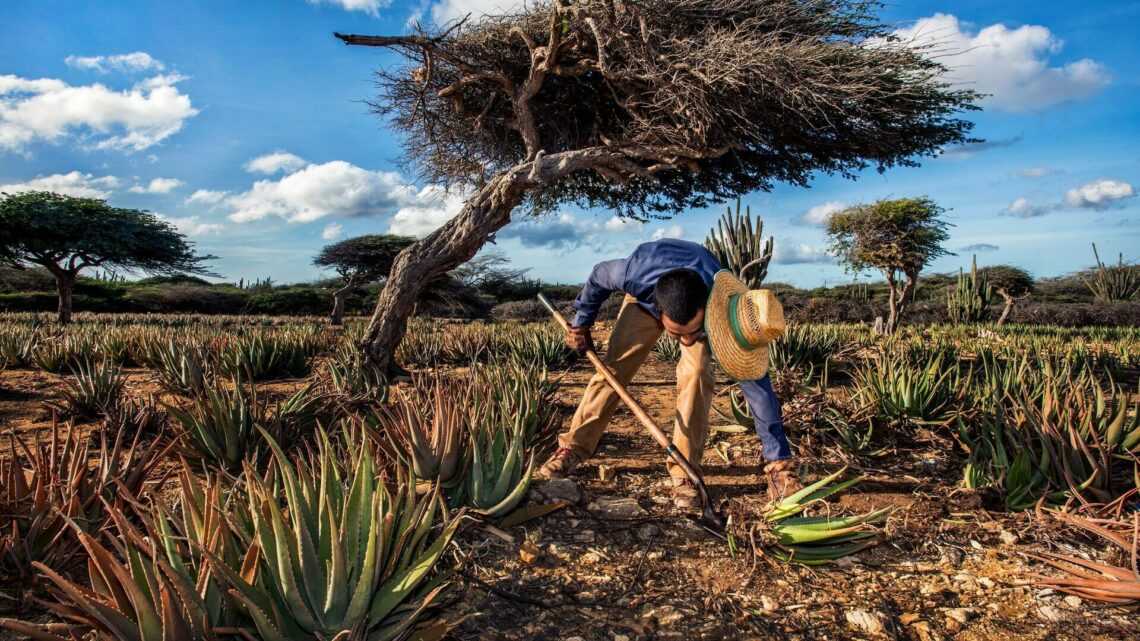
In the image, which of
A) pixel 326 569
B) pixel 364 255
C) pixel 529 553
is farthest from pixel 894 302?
pixel 364 255

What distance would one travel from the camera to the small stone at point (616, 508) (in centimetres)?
339

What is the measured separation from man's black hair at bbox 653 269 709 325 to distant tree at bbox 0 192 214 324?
22674 millimetres

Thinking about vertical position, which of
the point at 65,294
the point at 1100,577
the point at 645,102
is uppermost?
the point at 645,102

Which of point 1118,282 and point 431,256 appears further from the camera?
point 1118,282

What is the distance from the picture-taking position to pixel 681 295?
3301mm

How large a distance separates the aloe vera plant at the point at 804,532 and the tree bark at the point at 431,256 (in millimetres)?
5135

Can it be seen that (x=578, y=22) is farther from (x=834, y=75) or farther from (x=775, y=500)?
(x=775, y=500)

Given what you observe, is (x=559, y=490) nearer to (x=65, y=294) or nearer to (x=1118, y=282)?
(x=65, y=294)

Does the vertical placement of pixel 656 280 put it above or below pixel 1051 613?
above

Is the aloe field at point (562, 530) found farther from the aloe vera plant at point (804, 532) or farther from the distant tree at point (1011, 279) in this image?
the distant tree at point (1011, 279)

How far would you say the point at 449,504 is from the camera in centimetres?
306

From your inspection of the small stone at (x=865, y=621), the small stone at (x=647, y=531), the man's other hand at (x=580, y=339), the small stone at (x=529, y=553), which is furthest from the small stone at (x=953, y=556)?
the man's other hand at (x=580, y=339)

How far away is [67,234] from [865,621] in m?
27.9

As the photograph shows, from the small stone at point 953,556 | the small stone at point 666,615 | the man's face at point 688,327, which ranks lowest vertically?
the small stone at point 666,615
